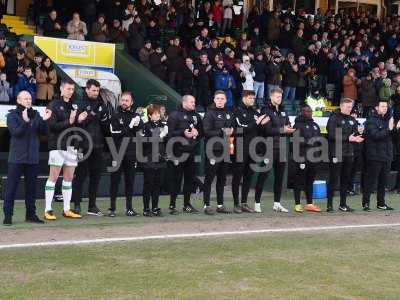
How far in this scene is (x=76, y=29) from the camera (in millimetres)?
17797

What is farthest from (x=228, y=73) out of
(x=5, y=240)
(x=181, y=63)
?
(x=5, y=240)

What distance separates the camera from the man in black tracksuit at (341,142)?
12.2m

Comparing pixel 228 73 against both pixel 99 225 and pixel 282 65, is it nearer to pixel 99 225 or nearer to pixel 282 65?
pixel 282 65

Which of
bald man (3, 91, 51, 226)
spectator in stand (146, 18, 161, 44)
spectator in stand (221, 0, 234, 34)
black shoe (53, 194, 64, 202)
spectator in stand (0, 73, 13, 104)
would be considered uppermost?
spectator in stand (221, 0, 234, 34)

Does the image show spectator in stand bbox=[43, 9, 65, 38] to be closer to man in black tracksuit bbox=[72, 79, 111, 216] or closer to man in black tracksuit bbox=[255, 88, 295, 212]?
man in black tracksuit bbox=[72, 79, 111, 216]

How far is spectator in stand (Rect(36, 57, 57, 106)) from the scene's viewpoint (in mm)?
15836

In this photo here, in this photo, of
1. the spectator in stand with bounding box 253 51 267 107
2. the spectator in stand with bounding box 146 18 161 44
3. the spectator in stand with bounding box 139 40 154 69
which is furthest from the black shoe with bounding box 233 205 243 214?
the spectator in stand with bounding box 146 18 161 44

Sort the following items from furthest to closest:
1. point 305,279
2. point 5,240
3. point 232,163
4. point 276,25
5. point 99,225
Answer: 1. point 276,25
2. point 232,163
3. point 99,225
4. point 5,240
5. point 305,279

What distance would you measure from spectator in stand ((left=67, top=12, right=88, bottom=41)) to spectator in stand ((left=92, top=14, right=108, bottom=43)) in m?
0.25

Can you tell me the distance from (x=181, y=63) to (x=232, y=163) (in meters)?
7.32

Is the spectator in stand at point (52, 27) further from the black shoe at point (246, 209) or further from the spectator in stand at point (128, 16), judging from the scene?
the black shoe at point (246, 209)

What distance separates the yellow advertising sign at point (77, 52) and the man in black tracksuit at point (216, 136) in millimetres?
5346

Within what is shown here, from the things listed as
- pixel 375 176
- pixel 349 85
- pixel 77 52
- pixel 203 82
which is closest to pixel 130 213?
pixel 375 176

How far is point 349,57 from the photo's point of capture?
78.1 ft
